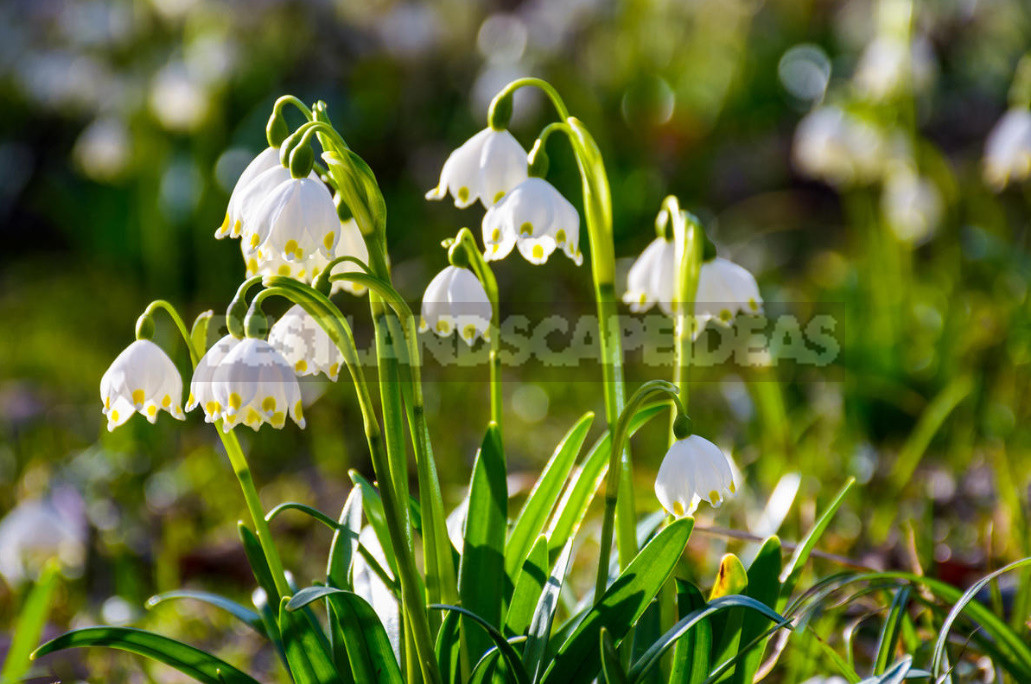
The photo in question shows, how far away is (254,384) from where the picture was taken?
973 millimetres

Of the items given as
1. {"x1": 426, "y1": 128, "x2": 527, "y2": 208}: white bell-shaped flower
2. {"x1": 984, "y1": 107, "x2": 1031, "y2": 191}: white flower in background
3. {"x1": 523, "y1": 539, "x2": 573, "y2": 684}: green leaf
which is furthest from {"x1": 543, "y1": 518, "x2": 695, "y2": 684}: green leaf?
{"x1": 984, "y1": 107, "x2": 1031, "y2": 191}: white flower in background

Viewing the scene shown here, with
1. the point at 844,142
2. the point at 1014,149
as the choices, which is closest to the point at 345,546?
the point at 1014,149

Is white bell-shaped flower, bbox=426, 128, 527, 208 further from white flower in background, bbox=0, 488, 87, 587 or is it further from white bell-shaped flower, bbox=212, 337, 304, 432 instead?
white flower in background, bbox=0, 488, 87, 587

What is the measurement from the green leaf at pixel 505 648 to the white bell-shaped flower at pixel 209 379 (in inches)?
13.2

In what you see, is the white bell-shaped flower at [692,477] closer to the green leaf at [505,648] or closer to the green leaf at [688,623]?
the green leaf at [688,623]

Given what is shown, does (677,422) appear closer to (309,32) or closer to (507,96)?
(507,96)

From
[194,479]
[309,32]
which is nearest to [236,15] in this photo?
[309,32]

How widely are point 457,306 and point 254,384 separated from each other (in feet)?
0.92

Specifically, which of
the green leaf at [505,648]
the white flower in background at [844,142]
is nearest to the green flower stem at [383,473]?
the green leaf at [505,648]

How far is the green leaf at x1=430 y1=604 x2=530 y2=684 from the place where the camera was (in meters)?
1.05

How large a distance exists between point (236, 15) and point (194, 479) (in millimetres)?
3633

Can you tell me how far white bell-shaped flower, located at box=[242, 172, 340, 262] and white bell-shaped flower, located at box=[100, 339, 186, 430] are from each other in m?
0.18

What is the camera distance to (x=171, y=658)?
118 cm

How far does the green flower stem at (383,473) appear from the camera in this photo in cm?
100
